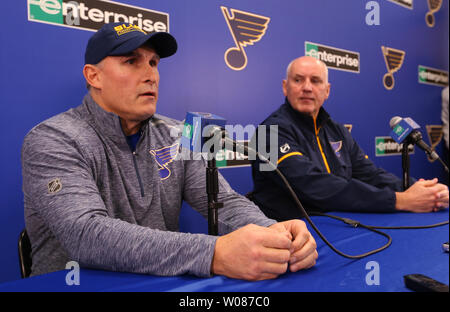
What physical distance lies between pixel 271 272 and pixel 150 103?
2.23 feet

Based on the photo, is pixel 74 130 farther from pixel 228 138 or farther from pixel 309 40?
pixel 309 40

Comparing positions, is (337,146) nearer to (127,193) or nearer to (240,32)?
(240,32)

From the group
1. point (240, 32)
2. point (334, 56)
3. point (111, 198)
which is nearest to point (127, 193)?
point (111, 198)

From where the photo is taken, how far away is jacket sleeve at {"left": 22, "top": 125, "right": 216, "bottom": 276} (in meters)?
0.67

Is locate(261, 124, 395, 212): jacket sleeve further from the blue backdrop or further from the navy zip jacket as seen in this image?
the blue backdrop

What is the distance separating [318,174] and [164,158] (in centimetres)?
66

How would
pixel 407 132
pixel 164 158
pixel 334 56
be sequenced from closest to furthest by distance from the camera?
pixel 164 158 → pixel 407 132 → pixel 334 56

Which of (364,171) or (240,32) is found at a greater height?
(240,32)

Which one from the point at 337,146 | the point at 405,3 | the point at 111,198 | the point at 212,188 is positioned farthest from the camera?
the point at 405,3

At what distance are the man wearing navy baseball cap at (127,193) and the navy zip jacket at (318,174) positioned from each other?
452 millimetres

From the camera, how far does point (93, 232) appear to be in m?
0.70

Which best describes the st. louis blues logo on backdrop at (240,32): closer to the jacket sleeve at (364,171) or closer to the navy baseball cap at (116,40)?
the jacket sleeve at (364,171)

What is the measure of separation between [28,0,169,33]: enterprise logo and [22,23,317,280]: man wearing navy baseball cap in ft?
1.47

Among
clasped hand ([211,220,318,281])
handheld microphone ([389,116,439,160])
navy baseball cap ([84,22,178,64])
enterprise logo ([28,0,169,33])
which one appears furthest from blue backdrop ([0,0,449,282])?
clasped hand ([211,220,318,281])
